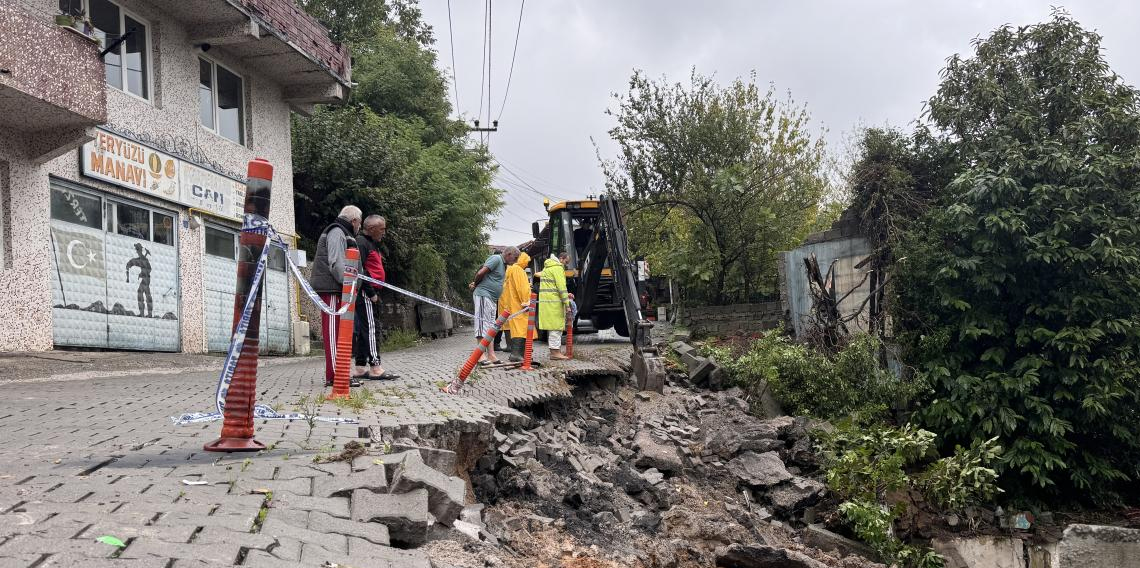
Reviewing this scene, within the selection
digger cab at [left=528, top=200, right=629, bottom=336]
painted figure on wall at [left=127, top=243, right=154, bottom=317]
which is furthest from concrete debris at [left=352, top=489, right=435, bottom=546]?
digger cab at [left=528, top=200, right=629, bottom=336]

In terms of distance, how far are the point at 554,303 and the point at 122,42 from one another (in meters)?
7.54

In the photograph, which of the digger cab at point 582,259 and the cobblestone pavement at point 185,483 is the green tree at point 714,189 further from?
the cobblestone pavement at point 185,483

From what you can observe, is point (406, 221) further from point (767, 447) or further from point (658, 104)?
point (767, 447)

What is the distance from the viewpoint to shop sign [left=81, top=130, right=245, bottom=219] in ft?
42.0

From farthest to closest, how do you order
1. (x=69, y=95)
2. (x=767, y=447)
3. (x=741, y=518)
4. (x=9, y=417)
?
1. (x=69, y=95)
2. (x=767, y=447)
3. (x=741, y=518)
4. (x=9, y=417)

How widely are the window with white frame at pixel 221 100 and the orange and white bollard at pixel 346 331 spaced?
414 inches

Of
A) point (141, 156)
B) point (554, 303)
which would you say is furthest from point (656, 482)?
point (141, 156)

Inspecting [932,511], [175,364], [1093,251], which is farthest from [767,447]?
[175,364]

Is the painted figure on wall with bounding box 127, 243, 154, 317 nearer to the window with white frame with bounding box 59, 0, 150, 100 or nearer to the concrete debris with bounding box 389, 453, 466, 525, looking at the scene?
the window with white frame with bounding box 59, 0, 150, 100

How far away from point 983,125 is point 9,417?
13228mm

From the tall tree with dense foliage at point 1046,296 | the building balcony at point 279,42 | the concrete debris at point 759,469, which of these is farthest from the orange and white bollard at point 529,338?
the building balcony at point 279,42

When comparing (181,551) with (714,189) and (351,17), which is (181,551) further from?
(351,17)

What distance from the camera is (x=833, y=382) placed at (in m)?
12.3

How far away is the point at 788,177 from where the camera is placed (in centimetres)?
2139
